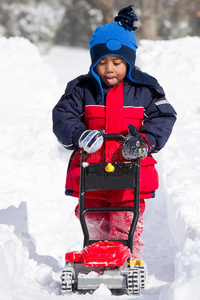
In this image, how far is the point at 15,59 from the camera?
10930 mm

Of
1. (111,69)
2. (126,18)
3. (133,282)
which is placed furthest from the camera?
(126,18)

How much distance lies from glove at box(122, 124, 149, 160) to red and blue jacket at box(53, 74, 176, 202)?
0.12 m

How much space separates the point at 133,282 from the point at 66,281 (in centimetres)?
43

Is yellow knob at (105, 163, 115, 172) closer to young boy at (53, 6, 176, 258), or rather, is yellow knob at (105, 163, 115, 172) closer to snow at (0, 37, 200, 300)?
young boy at (53, 6, 176, 258)

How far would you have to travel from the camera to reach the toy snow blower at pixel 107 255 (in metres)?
3.48

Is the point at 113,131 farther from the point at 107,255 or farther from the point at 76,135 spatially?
the point at 107,255

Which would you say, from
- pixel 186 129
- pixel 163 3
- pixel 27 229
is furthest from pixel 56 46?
pixel 27 229

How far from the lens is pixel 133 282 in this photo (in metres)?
3.46

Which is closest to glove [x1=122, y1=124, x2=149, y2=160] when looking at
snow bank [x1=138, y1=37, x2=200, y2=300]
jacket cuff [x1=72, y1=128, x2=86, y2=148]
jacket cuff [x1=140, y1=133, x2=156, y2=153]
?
jacket cuff [x1=140, y1=133, x2=156, y2=153]

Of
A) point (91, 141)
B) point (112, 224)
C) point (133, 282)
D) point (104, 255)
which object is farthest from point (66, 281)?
point (91, 141)

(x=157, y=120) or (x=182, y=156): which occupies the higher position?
(x=182, y=156)

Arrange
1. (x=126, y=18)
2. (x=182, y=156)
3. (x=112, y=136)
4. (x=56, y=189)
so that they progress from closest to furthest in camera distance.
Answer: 1. (x=112, y=136)
2. (x=126, y=18)
3. (x=182, y=156)
4. (x=56, y=189)

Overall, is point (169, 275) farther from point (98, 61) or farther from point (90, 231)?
point (98, 61)

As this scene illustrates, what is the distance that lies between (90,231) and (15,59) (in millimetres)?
7418
